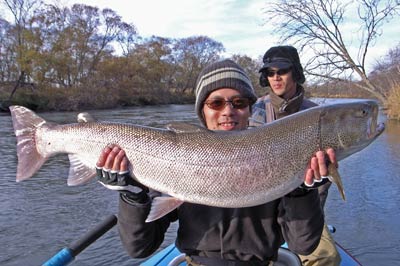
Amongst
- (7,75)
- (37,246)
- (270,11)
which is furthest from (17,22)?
(37,246)

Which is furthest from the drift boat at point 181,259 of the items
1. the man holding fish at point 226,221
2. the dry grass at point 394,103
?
the dry grass at point 394,103

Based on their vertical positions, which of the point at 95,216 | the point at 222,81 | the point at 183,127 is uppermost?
the point at 222,81

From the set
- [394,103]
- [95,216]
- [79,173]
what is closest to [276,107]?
[79,173]

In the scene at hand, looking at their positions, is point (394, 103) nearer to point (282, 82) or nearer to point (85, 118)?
point (282, 82)

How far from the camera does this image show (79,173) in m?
2.63

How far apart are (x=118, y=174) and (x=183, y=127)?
52cm

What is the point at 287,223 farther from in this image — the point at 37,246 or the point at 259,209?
the point at 37,246

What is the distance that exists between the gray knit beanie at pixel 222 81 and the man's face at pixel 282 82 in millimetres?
2087

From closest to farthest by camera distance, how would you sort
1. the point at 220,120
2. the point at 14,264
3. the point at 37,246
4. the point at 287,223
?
the point at 287,223 < the point at 220,120 < the point at 14,264 < the point at 37,246

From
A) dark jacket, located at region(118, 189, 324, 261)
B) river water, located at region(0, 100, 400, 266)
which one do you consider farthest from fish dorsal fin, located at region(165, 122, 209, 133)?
river water, located at region(0, 100, 400, 266)

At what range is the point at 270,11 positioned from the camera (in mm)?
18672

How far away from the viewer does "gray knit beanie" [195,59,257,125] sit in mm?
2660

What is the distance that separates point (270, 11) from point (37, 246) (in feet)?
51.4

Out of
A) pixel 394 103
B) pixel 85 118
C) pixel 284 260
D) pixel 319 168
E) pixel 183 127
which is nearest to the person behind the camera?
pixel 319 168
